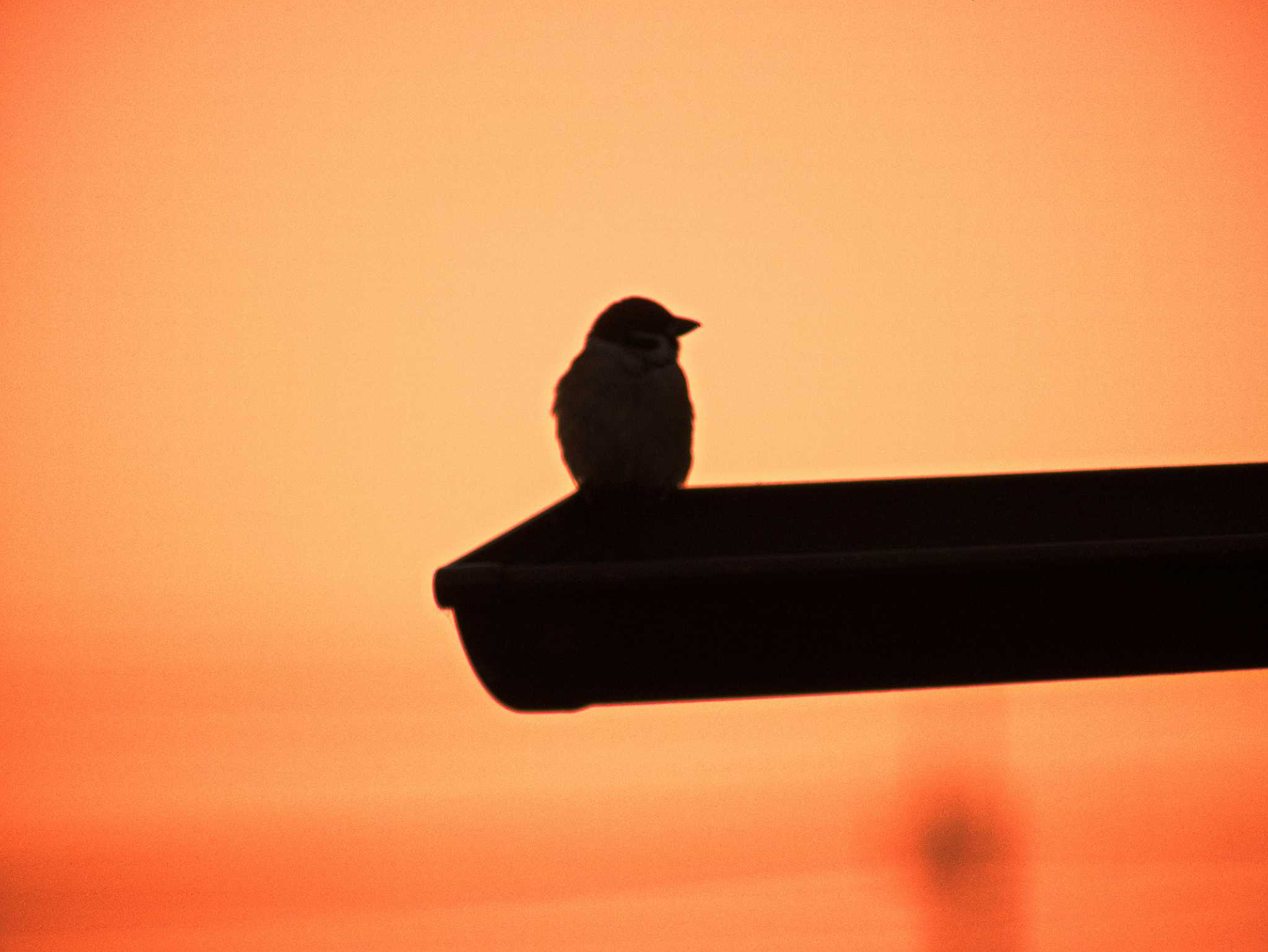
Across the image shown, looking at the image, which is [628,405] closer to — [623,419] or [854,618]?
[623,419]

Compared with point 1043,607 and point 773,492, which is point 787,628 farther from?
point 773,492

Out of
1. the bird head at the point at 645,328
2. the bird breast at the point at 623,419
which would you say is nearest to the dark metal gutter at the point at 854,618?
the bird breast at the point at 623,419

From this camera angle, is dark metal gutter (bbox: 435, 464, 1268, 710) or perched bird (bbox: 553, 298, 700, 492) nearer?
dark metal gutter (bbox: 435, 464, 1268, 710)

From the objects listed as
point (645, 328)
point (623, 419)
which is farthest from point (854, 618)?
point (645, 328)

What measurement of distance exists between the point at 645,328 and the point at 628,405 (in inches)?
7.7

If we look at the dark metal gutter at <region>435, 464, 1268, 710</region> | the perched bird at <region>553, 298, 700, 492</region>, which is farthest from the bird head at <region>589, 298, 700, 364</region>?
the dark metal gutter at <region>435, 464, 1268, 710</region>

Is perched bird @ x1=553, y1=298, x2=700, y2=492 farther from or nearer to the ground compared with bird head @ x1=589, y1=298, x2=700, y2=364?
nearer to the ground

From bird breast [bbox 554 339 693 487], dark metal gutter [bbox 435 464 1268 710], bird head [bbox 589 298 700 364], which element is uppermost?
bird head [bbox 589 298 700 364]

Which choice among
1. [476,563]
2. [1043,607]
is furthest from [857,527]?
[476,563]

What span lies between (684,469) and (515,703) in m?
1.64

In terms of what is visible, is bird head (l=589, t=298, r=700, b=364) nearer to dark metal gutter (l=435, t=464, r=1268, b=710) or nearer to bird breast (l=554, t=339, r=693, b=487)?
bird breast (l=554, t=339, r=693, b=487)

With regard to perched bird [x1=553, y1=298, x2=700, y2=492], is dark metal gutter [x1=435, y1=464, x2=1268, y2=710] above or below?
below

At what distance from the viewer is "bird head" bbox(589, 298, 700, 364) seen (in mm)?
2900

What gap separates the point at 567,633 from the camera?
51.3 inches
